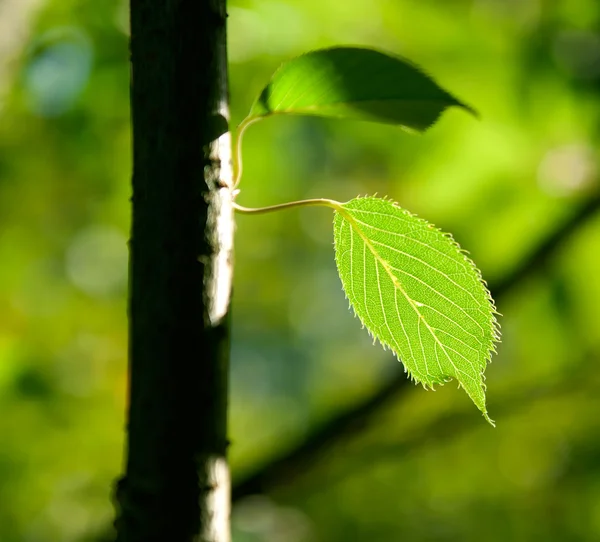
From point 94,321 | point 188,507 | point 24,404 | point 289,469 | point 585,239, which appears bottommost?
point 188,507

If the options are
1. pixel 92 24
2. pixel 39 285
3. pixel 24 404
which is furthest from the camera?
pixel 39 285

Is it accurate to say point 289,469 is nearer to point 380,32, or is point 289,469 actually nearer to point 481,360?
point 481,360

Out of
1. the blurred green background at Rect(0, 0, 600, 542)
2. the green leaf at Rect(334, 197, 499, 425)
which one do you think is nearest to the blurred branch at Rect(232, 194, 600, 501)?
the blurred green background at Rect(0, 0, 600, 542)

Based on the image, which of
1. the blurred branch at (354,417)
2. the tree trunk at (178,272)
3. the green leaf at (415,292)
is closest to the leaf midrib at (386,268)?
the green leaf at (415,292)

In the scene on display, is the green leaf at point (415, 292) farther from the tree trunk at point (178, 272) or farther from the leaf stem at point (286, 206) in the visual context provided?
the tree trunk at point (178, 272)

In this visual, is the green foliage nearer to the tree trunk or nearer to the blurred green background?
the tree trunk

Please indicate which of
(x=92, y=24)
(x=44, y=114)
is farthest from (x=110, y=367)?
(x=92, y=24)

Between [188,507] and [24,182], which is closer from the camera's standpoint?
[188,507]

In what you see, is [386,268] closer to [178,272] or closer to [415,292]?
[415,292]
